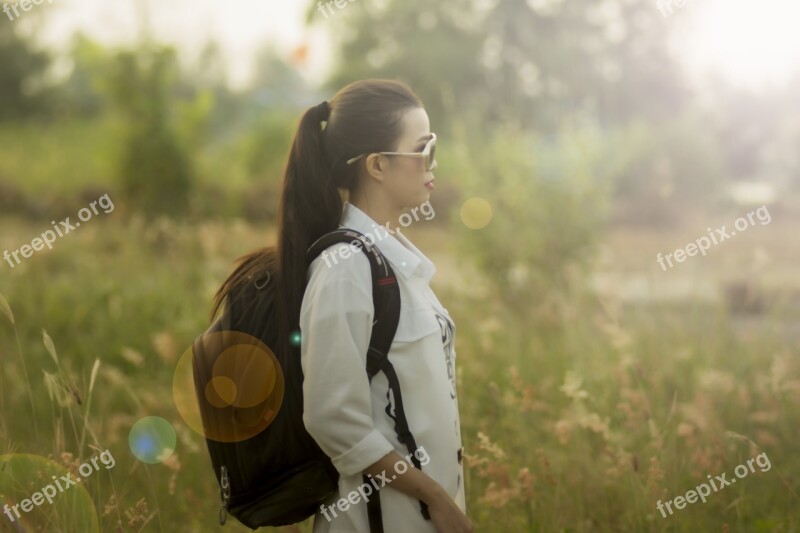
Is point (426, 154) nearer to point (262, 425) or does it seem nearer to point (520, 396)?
point (262, 425)

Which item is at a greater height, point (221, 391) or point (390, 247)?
point (390, 247)

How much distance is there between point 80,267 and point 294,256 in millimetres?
6419

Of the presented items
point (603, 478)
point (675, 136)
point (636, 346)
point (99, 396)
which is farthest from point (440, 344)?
point (675, 136)

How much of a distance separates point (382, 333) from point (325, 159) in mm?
485

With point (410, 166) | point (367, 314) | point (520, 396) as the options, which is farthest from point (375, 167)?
point (520, 396)

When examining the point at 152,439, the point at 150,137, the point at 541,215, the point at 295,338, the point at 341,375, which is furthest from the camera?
the point at 150,137

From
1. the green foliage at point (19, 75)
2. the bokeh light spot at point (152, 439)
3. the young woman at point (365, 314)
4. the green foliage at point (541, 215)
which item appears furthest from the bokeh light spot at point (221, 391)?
the green foliage at point (19, 75)

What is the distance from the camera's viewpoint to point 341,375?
1796 millimetres

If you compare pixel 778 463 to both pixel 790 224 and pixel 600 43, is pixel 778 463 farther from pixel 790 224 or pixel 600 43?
pixel 600 43

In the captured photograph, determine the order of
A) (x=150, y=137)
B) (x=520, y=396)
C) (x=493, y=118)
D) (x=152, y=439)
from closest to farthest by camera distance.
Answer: (x=520, y=396)
(x=152, y=439)
(x=150, y=137)
(x=493, y=118)

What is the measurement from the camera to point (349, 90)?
205 cm

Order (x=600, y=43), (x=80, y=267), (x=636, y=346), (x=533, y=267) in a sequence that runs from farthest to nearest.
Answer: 1. (x=600, y=43)
2. (x=80, y=267)
3. (x=533, y=267)
4. (x=636, y=346)

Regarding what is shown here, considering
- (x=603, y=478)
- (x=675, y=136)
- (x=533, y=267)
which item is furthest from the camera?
(x=675, y=136)

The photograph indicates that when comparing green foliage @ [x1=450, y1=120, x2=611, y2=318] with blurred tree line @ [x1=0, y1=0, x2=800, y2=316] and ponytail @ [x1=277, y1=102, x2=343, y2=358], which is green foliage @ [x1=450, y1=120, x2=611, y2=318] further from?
ponytail @ [x1=277, y1=102, x2=343, y2=358]
